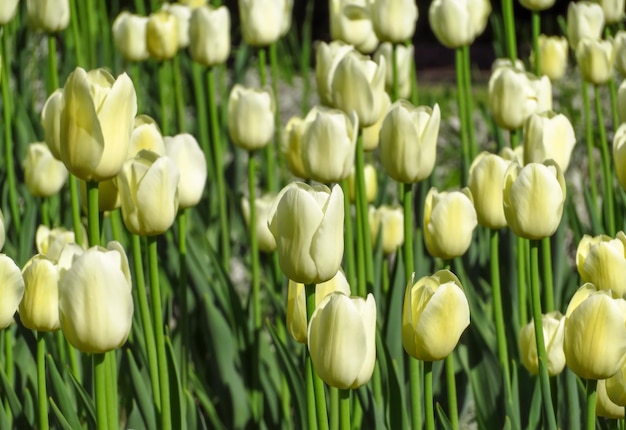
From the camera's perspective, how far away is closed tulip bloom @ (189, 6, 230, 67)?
2.65m

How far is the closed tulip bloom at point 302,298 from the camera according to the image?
1.40 metres

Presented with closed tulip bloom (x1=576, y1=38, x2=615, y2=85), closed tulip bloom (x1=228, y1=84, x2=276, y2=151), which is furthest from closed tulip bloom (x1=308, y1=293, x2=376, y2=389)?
closed tulip bloom (x1=576, y1=38, x2=615, y2=85)

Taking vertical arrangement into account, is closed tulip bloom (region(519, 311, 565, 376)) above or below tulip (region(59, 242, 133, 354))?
below

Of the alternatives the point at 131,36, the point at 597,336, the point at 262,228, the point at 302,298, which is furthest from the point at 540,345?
the point at 131,36

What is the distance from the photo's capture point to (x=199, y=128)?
3381 millimetres

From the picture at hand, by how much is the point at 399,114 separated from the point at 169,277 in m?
0.93

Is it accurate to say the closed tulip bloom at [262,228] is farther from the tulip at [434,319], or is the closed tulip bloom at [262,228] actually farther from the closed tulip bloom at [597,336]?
the closed tulip bloom at [597,336]

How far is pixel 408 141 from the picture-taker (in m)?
1.73

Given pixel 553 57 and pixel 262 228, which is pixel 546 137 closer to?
pixel 262 228

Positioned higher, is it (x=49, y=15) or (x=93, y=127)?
(x=49, y=15)

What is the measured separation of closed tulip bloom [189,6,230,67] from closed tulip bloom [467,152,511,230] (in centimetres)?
102

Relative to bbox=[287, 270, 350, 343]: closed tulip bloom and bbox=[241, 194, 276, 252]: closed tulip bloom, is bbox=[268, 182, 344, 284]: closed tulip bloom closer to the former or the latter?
bbox=[287, 270, 350, 343]: closed tulip bloom

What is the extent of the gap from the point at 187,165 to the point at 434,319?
2.09 feet

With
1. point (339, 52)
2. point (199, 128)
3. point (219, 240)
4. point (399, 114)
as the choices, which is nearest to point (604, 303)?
point (399, 114)
